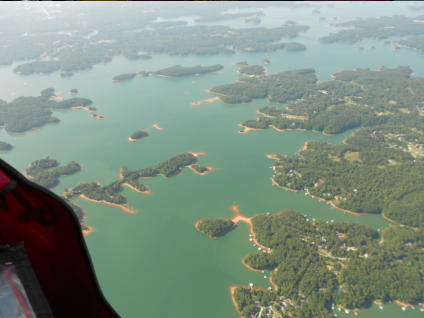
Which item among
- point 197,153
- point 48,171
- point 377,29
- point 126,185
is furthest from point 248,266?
point 377,29

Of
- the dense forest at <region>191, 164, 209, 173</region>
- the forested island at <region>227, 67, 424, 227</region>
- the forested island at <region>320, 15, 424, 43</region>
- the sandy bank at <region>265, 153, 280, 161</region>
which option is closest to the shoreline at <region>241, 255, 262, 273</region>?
the forested island at <region>227, 67, 424, 227</region>

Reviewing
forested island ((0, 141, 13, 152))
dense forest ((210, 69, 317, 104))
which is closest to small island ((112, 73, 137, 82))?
dense forest ((210, 69, 317, 104))

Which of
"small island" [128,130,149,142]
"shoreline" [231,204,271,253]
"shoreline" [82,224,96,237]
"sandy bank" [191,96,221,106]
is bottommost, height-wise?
"shoreline" [231,204,271,253]

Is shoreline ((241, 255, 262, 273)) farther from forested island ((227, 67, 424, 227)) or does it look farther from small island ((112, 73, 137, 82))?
small island ((112, 73, 137, 82))

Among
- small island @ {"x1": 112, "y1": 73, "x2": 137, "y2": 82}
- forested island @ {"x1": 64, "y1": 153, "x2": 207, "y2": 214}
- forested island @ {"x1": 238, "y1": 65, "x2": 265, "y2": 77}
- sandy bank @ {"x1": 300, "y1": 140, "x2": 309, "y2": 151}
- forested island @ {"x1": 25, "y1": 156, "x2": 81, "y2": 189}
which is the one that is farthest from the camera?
small island @ {"x1": 112, "y1": 73, "x2": 137, "y2": 82}

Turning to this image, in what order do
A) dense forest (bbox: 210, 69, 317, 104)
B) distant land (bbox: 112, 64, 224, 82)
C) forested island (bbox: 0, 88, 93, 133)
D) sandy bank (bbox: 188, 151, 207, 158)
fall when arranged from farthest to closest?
distant land (bbox: 112, 64, 224, 82) → dense forest (bbox: 210, 69, 317, 104) → forested island (bbox: 0, 88, 93, 133) → sandy bank (bbox: 188, 151, 207, 158)

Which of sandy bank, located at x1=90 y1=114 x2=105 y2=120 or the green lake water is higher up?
sandy bank, located at x1=90 y1=114 x2=105 y2=120

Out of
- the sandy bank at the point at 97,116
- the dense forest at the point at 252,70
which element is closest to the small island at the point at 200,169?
the sandy bank at the point at 97,116

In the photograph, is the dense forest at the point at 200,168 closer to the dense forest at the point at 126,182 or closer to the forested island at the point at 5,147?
the dense forest at the point at 126,182

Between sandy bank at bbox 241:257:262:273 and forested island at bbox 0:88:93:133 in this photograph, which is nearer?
sandy bank at bbox 241:257:262:273
